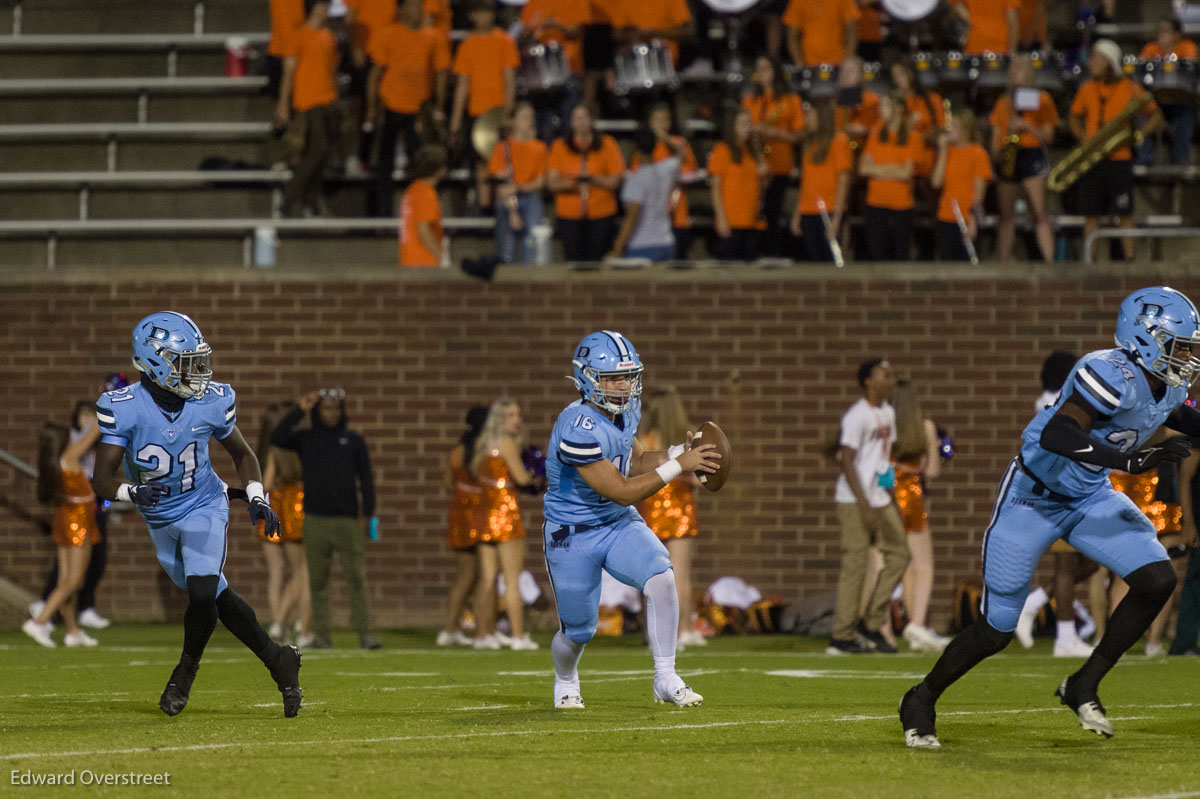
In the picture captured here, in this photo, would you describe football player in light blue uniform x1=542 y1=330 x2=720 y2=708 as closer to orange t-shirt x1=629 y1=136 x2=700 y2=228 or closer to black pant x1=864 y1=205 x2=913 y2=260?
black pant x1=864 y1=205 x2=913 y2=260

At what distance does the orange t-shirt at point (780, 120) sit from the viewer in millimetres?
16656

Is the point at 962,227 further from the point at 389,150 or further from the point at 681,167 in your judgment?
the point at 389,150

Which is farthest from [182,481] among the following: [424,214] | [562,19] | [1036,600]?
[562,19]

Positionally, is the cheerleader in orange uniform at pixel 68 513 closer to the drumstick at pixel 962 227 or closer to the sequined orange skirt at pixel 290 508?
the sequined orange skirt at pixel 290 508

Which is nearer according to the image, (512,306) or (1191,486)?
(1191,486)

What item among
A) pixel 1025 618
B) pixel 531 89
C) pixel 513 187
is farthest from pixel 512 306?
pixel 1025 618

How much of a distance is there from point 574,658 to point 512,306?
8.26 meters

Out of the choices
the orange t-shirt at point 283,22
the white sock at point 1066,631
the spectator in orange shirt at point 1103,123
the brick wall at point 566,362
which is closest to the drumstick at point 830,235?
the brick wall at point 566,362

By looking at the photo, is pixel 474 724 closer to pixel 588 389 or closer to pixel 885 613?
pixel 588 389

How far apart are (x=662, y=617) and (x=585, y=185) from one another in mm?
8969

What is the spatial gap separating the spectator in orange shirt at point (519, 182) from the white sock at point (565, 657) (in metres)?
8.38

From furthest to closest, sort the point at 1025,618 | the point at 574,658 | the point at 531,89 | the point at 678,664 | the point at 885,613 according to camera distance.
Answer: the point at 531,89, the point at 1025,618, the point at 885,613, the point at 678,664, the point at 574,658

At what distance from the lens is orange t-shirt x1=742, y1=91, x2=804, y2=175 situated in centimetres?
1666

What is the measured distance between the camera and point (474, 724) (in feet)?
26.1
